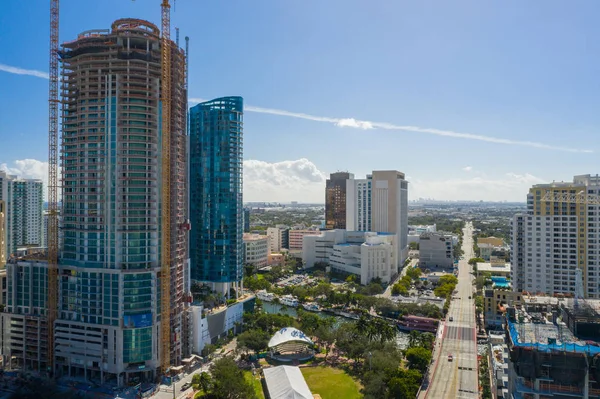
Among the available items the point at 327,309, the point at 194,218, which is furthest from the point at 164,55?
the point at 327,309

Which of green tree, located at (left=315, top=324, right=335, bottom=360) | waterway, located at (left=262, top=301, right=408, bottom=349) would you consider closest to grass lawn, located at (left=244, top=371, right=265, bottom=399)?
green tree, located at (left=315, top=324, right=335, bottom=360)

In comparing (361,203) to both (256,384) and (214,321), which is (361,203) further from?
(256,384)

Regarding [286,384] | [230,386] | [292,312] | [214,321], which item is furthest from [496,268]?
[230,386]

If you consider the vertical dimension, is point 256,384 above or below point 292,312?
above

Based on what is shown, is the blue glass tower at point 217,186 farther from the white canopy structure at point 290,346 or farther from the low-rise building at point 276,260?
the low-rise building at point 276,260

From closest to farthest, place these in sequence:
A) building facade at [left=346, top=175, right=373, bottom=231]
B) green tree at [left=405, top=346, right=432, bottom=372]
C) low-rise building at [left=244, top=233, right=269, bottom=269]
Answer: green tree at [left=405, top=346, right=432, bottom=372]
low-rise building at [left=244, top=233, right=269, bottom=269]
building facade at [left=346, top=175, right=373, bottom=231]

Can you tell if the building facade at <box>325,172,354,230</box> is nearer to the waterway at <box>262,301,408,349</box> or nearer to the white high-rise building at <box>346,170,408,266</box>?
the white high-rise building at <box>346,170,408,266</box>
